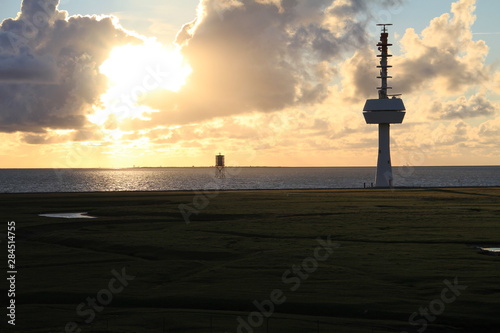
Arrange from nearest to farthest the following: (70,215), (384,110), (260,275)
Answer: (260,275)
(70,215)
(384,110)

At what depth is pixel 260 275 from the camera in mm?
38688

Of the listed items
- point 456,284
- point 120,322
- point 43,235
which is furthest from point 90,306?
point 43,235

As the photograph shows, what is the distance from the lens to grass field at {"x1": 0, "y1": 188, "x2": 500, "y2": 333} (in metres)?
28.7

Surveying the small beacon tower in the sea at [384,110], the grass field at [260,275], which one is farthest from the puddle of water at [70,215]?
the small beacon tower in the sea at [384,110]

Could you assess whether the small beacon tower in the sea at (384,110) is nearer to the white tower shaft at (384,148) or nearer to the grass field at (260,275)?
the white tower shaft at (384,148)

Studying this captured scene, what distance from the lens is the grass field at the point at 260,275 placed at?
28.7 m

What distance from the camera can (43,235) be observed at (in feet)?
195

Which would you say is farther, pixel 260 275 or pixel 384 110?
pixel 384 110

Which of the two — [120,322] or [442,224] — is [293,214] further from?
[120,322]

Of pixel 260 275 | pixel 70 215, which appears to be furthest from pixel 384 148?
pixel 260 275

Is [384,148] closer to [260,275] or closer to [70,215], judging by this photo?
[70,215]

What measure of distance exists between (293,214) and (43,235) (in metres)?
33.2

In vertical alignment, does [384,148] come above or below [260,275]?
above

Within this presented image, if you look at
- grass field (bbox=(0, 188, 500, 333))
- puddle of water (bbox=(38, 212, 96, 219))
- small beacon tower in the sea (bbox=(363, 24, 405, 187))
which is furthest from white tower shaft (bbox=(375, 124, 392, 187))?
puddle of water (bbox=(38, 212, 96, 219))
